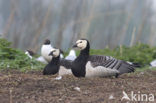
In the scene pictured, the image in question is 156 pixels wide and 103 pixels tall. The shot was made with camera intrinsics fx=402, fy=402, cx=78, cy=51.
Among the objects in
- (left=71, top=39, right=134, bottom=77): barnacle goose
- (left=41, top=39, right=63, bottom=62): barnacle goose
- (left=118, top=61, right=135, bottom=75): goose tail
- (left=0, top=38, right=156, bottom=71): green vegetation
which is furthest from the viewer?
(left=41, top=39, right=63, bottom=62): barnacle goose

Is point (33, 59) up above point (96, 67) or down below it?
below

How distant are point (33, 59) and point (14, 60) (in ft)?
2.22

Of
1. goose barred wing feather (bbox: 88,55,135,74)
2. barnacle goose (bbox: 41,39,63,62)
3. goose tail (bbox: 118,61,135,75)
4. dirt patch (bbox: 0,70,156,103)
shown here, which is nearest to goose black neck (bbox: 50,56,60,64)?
goose barred wing feather (bbox: 88,55,135,74)

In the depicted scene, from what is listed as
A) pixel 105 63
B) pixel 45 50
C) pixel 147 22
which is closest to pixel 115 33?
pixel 147 22

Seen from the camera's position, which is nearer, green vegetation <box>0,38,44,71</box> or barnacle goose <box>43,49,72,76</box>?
barnacle goose <box>43,49,72,76</box>

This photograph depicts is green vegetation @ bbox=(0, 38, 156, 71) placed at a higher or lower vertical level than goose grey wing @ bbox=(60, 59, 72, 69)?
lower

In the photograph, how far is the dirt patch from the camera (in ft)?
14.5

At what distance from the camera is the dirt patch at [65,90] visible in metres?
4.43

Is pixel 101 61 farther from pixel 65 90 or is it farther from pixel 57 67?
pixel 65 90

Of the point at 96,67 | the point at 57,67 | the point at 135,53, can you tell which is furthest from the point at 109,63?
the point at 135,53

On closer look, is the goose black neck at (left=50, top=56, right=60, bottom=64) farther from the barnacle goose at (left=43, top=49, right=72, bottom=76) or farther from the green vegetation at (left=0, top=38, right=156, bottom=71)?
the green vegetation at (left=0, top=38, right=156, bottom=71)

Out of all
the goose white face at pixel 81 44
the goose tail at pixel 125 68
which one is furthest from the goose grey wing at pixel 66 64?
the goose tail at pixel 125 68

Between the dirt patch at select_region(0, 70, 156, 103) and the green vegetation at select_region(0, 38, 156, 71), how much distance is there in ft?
7.24

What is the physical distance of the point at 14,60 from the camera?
27.1 feet
